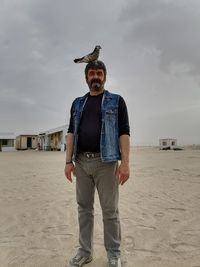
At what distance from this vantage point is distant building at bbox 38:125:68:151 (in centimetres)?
4744

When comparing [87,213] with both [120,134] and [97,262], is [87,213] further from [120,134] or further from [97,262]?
[120,134]

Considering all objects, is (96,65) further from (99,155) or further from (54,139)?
(54,139)

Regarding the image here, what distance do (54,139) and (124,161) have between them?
52718mm

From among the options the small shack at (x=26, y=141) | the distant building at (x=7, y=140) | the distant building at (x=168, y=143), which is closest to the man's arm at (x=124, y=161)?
the distant building at (x=168, y=143)

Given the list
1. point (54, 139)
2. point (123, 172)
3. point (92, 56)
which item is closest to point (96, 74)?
point (92, 56)

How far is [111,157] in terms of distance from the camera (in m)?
3.32

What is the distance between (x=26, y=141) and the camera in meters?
64.9

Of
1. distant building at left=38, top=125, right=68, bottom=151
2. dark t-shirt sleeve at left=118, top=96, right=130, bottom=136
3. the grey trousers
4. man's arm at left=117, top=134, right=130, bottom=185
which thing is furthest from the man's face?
distant building at left=38, top=125, right=68, bottom=151

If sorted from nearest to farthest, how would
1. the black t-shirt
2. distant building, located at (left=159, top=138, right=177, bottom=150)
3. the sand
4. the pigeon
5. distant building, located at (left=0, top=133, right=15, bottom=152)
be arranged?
the black t-shirt
the pigeon
the sand
distant building, located at (left=159, top=138, right=177, bottom=150)
distant building, located at (left=0, top=133, right=15, bottom=152)

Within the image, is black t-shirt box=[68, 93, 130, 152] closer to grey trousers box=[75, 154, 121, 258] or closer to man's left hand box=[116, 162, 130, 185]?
grey trousers box=[75, 154, 121, 258]

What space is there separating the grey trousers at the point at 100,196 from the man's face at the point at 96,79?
73cm

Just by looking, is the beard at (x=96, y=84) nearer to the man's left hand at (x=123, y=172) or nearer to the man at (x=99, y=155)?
the man at (x=99, y=155)

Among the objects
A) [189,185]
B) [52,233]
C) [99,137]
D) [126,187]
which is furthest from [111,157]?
[189,185]

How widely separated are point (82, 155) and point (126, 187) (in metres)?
5.73
